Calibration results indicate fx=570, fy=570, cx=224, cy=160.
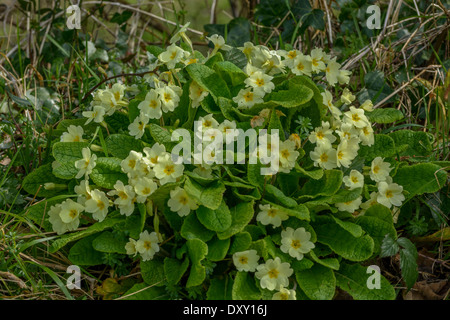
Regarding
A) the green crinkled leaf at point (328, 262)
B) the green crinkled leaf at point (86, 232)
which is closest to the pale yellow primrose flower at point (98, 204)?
the green crinkled leaf at point (86, 232)

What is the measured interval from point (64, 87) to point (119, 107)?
1.09m

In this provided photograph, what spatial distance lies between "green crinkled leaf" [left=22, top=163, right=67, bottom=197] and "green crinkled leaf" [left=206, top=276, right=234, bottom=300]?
31.2 inches

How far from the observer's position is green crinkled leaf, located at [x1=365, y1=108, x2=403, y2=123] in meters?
2.40

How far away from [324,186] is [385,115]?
0.54 meters

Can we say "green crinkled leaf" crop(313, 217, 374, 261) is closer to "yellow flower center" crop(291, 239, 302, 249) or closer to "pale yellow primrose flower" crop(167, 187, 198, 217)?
"yellow flower center" crop(291, 239, 302, 249)

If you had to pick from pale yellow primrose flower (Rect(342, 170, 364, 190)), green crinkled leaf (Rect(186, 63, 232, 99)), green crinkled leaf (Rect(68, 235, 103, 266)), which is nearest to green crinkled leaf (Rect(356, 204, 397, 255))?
pale yellow primrose flower (Rect(342, 170, 364, 190))

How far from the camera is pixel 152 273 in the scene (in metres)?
2.06

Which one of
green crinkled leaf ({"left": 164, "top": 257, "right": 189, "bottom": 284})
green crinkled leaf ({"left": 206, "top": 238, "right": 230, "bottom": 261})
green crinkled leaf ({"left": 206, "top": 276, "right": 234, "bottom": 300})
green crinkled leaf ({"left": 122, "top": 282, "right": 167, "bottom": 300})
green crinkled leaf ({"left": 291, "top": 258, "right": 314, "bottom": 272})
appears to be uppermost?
green crinkled leaf ({"left": 206, "top": 238, "right": 230, "bottom": 261})

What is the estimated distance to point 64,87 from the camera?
3266mm

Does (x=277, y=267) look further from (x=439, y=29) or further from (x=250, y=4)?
(x=250, y=4)

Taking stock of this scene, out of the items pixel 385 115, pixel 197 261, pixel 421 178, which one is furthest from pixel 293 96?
pixel 197 261

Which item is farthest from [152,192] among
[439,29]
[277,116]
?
[439,29]

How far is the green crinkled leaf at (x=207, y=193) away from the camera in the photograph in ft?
6.25

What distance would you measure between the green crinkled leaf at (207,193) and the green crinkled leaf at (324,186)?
308 millimetres
